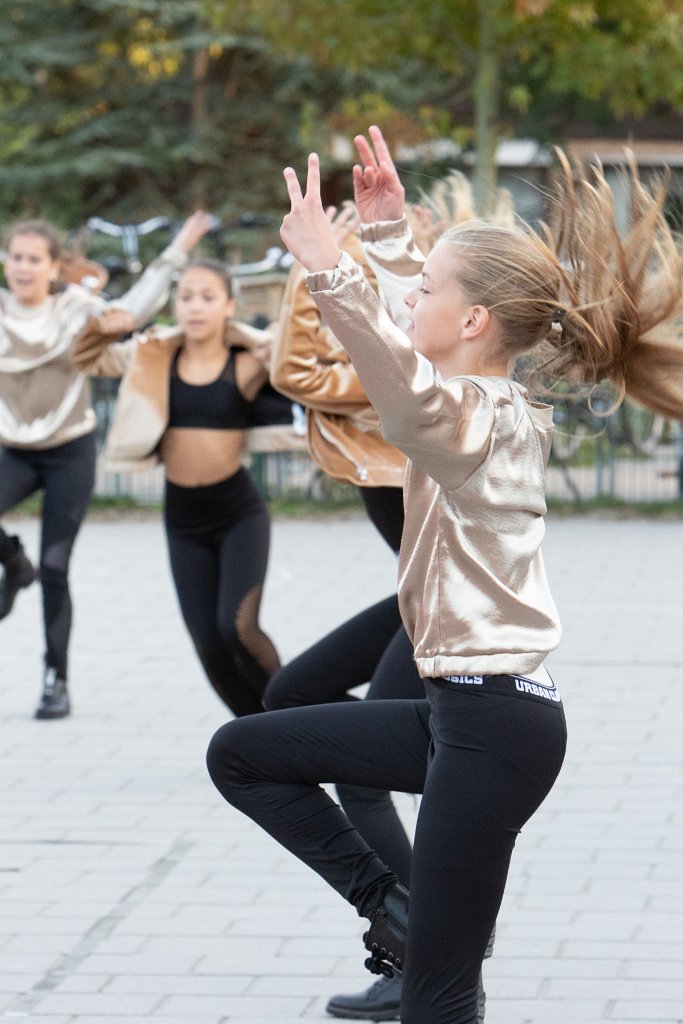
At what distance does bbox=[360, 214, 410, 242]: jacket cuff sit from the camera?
3854mm

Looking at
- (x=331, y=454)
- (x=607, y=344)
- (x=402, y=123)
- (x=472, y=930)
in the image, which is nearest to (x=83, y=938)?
(x=331, y=454)

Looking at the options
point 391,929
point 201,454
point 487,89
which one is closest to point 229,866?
point 201,454

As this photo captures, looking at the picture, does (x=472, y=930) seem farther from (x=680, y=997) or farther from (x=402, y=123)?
(x=402, y=123)

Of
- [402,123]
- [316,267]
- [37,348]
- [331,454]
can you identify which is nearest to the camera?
[316,267]

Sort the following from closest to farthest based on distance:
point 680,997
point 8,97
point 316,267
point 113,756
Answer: point 316,267 → point 680,997 → point 113,756 → point 8,97

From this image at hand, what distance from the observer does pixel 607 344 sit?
133 inches

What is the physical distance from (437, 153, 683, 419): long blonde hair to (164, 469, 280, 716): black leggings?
2.45 m

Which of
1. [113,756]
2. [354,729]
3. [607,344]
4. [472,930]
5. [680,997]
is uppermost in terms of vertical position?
[607,344]

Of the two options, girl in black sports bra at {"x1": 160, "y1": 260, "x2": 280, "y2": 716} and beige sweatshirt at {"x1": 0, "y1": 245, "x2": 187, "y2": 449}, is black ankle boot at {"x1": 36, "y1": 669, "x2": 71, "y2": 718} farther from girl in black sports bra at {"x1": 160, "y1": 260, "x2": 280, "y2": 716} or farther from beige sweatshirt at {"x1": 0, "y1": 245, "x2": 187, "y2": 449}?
girl in black sports bra at {"x1": 160, "y1": 260, "x2": 280, "y2": 716}

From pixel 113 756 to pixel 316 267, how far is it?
4.05 metres

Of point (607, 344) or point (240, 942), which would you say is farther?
point (240, 942)

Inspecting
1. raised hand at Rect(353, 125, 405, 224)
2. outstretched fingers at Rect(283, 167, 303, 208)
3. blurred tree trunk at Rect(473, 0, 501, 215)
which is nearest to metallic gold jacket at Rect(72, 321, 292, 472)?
raised hand at Rect(353, 125, 405, 224)

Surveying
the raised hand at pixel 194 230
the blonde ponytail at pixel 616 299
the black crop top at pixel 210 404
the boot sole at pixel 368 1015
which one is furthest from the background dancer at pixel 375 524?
the raised hand at pixel 194 230

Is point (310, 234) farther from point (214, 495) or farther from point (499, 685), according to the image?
point (214, 495)
